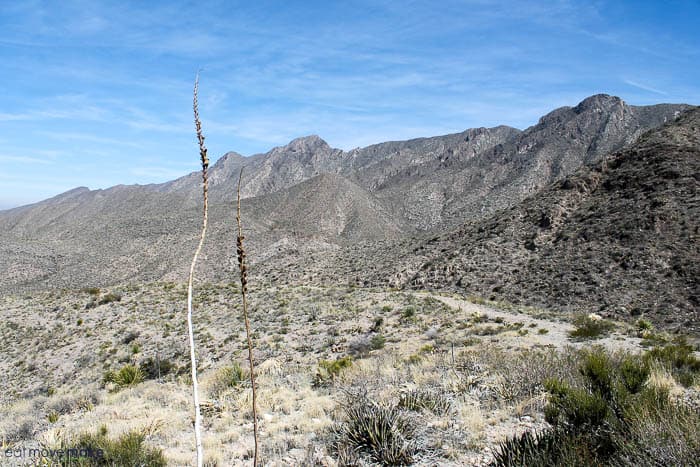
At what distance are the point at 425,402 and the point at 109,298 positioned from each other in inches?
1133

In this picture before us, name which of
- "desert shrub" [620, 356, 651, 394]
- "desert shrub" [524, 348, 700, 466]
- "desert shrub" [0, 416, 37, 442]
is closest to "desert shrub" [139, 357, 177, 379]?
"desert shrub" [0, 416, 37, 442]

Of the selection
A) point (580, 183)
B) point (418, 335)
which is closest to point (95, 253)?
point (418, 335)

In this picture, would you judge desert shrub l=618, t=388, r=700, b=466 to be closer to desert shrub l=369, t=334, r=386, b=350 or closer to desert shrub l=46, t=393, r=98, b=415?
desert shrub l=46, t=393, r=98, b=415

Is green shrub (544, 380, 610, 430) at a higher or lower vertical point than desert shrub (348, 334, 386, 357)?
higher

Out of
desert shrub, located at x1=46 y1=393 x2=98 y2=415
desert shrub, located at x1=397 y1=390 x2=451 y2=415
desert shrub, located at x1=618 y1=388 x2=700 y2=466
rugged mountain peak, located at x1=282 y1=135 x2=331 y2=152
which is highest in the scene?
rugged mountain peak, located at x1=282 y1=135 x2=331 y2=152

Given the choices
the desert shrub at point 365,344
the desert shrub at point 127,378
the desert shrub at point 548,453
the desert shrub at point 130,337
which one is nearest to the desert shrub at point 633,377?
the desert shrub at point 548,453

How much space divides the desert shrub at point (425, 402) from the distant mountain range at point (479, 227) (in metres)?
19.9

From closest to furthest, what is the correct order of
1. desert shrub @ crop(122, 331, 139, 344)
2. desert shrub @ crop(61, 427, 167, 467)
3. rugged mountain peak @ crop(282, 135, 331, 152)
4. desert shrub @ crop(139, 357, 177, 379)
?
desert shrub @ crop(61, 427, 167, 467) < desert shrub @ crop(139, 357, 177, 379) < desert shrub @ crop(122, 331, 139, 344) < rugged mountain peak @ crop(282, 135, 331, 152)

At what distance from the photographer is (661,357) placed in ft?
32.2

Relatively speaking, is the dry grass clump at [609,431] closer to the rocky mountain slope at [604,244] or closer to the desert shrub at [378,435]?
the desert shrub at [378,435]

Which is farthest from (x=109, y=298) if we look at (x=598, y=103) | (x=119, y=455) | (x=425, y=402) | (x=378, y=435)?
(x=598, y=103)

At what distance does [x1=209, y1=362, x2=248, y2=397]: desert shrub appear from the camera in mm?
10523

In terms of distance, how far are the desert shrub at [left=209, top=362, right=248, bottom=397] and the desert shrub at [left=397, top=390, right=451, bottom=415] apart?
5.20 m

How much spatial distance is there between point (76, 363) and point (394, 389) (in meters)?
19.1
